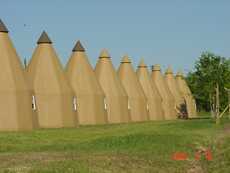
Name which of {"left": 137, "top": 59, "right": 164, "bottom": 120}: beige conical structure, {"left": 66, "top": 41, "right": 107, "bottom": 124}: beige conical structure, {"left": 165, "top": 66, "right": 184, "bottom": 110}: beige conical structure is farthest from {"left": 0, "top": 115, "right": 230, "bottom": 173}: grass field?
{"left": 165, "top": 66, "right": 184, "bottom": 110}: beige conical structure

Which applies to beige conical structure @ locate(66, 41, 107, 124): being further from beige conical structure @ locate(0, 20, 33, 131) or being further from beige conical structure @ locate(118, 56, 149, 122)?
beige conical structure @ locate(118, 56, 149, 122)

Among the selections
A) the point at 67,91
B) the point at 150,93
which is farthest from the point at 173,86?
the point at 67,91

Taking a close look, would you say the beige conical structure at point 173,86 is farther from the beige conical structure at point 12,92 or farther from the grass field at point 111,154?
the grass field at point 111,154

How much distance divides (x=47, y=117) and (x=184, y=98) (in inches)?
1740

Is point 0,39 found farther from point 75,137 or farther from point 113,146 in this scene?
point 113,146

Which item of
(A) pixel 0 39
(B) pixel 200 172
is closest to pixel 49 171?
(B) pixel 200 172

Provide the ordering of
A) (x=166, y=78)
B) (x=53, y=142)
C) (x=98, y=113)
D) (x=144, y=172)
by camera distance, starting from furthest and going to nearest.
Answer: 1. (x=166, y=78)
2. (x=98, y=113)
3. (x=53, y=142)
4. (x=144, y=172)

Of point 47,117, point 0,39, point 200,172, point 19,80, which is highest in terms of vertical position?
point 0,39

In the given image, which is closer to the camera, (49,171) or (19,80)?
(49,171)

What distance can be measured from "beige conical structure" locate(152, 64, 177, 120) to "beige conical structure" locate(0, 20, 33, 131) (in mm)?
35663

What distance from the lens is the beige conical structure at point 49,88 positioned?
128 ft

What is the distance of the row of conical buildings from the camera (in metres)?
34.9

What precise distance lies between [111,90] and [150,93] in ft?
45.5

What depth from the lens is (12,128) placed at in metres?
34.2
